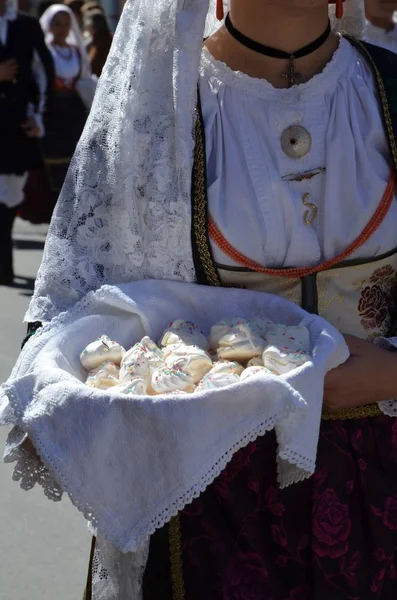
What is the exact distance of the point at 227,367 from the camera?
170cm

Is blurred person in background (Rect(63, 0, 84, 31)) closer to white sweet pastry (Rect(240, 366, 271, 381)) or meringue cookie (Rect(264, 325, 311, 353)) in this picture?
meringue cookie (Rect(264, 325, 311, 353))

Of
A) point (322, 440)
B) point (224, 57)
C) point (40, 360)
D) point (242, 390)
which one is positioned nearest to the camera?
point (242, 390)

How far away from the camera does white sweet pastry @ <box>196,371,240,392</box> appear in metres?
1.65

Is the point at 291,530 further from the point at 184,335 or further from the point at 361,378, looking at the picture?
the point at 184,335

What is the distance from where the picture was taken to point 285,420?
163 centimetres

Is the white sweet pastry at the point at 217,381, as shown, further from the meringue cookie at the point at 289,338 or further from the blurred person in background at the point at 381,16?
the blurred person in background at the point at 381,16

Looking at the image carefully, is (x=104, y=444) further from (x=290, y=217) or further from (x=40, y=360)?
(x=290, y=217)

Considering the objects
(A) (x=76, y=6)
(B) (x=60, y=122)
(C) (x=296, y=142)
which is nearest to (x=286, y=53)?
(C) (x=296, y=142)

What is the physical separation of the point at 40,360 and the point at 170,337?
0.22 metres

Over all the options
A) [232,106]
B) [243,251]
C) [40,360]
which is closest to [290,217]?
[243,251]

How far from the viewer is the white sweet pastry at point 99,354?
1792 millimetres

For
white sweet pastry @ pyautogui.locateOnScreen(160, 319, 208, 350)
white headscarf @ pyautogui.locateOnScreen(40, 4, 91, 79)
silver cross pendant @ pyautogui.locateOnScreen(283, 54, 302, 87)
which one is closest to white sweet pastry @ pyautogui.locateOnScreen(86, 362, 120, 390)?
white sweet pastry @ pyautogui.locateOnScreen(160, 319, 208, 350)

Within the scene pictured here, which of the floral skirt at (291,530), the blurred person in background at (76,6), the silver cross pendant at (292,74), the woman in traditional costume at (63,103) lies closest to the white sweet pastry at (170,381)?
the floral skirt at (291,530)

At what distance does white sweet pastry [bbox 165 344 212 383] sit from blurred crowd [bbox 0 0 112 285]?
18.2ft
